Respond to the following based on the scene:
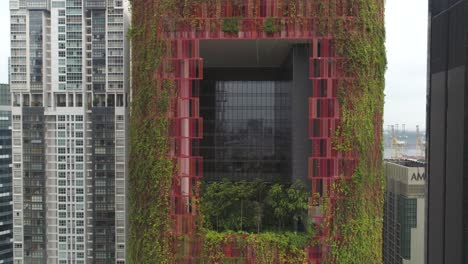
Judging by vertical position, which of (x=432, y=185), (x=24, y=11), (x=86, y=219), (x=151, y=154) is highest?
(x=24, y=11)

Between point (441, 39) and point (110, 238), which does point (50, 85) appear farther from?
point (441, 39)

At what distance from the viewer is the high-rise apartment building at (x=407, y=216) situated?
4406cm

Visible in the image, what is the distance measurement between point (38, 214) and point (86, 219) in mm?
5387

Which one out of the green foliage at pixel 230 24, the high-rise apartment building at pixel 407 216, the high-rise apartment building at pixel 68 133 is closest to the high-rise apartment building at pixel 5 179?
the high-rise apartment building at pixel 68 133

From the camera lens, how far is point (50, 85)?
43.4 meters

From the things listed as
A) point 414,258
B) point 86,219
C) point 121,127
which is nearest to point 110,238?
point 86,219

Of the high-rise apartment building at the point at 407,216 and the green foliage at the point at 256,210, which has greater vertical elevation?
the green foliage at the point at 256,210

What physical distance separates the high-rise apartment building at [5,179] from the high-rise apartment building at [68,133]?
35.5 ft

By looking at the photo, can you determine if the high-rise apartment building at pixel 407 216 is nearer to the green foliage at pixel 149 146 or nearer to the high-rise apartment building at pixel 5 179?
the green foliage at pixel 149 146

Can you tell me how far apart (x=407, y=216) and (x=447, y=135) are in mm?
35541

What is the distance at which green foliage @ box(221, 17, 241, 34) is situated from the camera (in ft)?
46.4

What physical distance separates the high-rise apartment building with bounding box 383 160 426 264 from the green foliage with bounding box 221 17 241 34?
126 ft

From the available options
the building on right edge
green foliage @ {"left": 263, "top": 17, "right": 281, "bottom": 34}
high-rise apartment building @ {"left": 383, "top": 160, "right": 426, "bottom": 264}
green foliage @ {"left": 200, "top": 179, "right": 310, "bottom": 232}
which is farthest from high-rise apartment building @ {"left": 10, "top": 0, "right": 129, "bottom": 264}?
the building on right edge

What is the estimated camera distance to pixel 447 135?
12.5m
